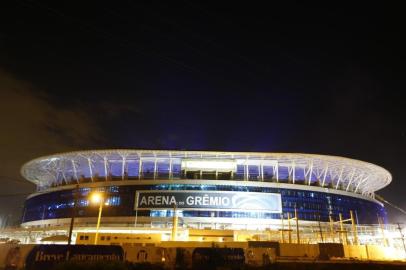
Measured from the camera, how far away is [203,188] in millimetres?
75062

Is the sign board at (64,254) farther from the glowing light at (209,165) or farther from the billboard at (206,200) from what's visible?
the glowing light at (209,165)

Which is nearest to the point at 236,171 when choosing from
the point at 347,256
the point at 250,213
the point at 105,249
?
the point at 250,213

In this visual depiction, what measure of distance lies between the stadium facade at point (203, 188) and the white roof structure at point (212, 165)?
9.6 inches

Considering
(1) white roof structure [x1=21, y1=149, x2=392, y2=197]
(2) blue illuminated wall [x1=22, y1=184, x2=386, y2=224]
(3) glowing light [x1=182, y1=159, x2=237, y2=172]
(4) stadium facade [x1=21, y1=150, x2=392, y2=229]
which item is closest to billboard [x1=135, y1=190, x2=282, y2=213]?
(4) stadium facade [x1=21, y1=150, x2=392, y2=229]

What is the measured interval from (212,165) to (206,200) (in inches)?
371

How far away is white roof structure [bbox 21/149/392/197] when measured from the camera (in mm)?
78188

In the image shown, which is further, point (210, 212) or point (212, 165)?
point (212, 165)

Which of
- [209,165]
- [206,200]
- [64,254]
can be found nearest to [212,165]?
[209,165]

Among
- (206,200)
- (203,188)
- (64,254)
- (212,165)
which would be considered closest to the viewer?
(64,254)

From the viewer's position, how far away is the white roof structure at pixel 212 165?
78.2 m

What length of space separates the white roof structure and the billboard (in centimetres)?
489

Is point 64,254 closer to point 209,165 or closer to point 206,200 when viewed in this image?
point 206,200

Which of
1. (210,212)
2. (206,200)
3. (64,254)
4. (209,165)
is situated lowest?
(64,254)

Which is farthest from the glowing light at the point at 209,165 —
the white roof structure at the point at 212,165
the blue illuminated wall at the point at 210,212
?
the blue illuminated wall at the point at 210,212
